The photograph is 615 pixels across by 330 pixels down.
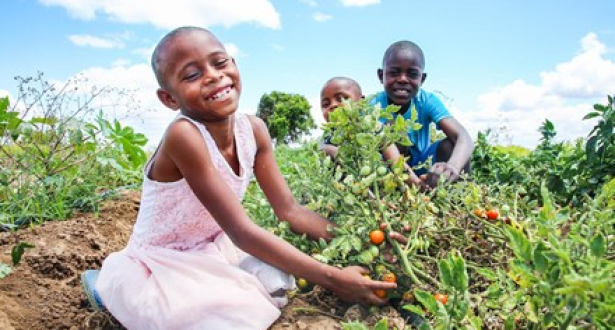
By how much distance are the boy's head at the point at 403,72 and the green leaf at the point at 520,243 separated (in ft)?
8.17

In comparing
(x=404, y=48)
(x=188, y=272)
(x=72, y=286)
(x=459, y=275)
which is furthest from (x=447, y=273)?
(x=404, y=48)

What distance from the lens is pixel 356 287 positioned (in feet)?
6.36

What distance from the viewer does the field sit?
1312 mm

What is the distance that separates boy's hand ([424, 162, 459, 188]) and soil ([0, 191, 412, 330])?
988 millimetres

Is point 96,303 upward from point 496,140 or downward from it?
downward

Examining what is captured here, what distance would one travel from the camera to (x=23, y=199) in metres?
3.76

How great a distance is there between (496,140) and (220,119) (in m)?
4.03

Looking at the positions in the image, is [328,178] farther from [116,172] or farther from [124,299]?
[116,172]

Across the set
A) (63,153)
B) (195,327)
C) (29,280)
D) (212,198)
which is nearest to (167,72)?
(212,198)

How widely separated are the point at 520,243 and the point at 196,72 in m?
1.26

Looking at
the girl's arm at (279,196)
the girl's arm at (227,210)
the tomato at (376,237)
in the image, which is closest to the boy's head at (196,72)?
the girl's arm at (227,210)

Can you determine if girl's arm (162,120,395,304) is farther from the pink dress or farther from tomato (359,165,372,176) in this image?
tomato (359,165,372,176)

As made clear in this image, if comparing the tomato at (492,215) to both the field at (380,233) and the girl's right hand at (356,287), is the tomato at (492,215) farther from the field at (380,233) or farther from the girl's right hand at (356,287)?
the girl's right hand at (356,287)

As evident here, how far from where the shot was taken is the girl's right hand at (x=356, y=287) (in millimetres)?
1925
